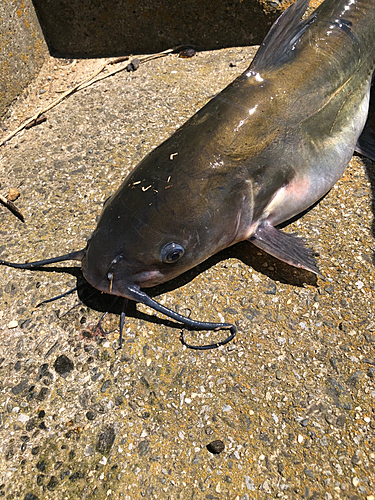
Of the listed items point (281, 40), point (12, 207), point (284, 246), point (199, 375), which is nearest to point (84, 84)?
point (12, 207)

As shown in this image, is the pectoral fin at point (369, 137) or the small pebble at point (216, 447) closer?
the small pebble at point (216, 447)

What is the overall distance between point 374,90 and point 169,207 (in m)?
1.90

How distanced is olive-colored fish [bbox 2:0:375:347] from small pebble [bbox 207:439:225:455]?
52cm

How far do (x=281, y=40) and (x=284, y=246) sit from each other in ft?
3.84

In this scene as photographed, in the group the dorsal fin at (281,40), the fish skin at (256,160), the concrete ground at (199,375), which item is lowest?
the concrete ground at (199,375)

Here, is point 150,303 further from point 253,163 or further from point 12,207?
point 12,207

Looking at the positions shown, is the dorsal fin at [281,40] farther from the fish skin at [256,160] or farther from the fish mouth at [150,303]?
the fish mouth at [150,303]

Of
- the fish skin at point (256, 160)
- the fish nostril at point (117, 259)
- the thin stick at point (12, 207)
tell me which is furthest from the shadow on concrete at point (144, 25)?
the fish nostril at point (117, 259)

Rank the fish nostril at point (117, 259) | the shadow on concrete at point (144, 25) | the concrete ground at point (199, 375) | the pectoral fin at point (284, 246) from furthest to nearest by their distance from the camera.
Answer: the shadow on concrete at point (144, 25) → the pectoral fin at point (284, 246) → the fish nostril at point (117, 259) → the concrete ground at point (199, 375)

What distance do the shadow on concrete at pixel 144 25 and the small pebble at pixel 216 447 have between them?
11.1ft

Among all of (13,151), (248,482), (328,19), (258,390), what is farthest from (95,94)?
(248,482)

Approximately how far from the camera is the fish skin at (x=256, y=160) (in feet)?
6.29

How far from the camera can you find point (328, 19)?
2.52 meters

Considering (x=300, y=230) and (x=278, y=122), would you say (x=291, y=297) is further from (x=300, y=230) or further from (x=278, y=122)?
(x=278, y=122)
